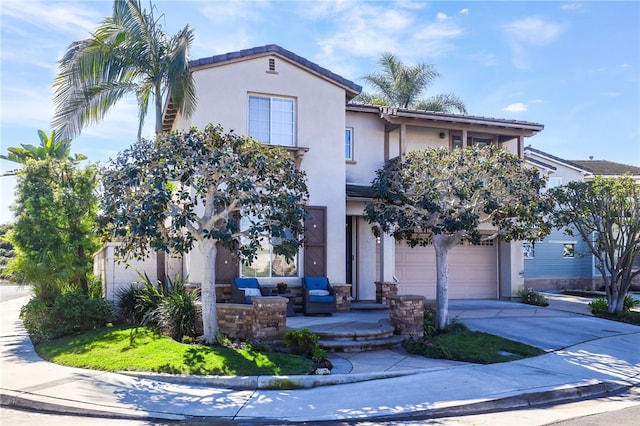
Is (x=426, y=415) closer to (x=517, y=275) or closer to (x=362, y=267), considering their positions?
(x=362, y=267)

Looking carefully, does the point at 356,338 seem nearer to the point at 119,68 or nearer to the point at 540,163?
the point at 119,68

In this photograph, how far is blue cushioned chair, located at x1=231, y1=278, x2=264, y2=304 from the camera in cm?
1335

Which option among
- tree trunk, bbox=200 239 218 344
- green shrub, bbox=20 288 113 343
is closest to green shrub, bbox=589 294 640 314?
tree trunk, bbox=200 239 218 344

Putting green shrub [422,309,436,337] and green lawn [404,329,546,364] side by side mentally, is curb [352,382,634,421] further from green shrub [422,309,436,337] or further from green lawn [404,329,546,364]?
green shrub [422,309,436,337]

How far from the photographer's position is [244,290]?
44.2 ft

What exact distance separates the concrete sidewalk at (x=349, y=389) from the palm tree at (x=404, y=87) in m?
19.0

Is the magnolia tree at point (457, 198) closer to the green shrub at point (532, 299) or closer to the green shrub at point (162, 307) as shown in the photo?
the green shrub at point (162, 307)

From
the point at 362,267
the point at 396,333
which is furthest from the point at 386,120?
the point at 396,333

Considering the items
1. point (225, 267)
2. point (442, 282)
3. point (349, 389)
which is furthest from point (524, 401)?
point (225, 267)

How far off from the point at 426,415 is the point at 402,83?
2329 centimetres

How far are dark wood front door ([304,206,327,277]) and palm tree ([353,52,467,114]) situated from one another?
47.0ft

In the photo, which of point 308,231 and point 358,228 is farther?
point 358,228

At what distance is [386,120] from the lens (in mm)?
17484

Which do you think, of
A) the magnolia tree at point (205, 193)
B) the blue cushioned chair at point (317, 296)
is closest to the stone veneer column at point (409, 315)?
the blue cushioned chair at point (317, 296)
